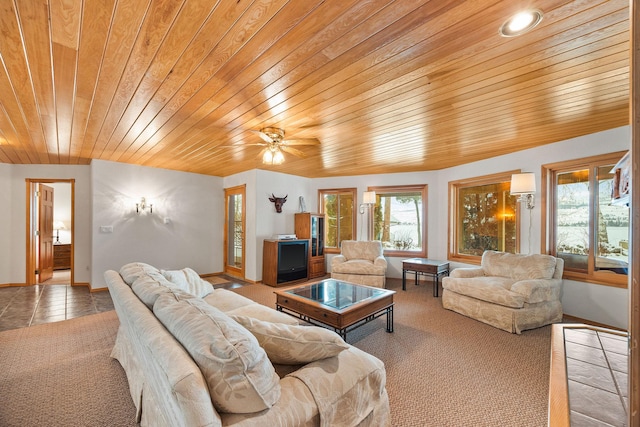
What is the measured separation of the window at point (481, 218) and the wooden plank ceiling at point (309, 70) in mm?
1316

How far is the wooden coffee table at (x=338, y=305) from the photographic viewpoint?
2.63 m

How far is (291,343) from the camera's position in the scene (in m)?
1.42

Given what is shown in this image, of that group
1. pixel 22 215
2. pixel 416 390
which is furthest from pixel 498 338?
pixel 22 215

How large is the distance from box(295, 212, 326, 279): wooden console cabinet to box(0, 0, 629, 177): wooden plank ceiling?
272 centimetres

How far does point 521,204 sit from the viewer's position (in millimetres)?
4250

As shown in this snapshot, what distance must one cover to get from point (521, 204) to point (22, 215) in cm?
861

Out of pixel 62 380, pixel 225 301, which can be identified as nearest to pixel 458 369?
pixel 225 301

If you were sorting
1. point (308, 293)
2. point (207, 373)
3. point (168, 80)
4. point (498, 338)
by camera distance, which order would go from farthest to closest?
point (308, 293) < point (498, 338) < point (168, 80) < point (207, 373)

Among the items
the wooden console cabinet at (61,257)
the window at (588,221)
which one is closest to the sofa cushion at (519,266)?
the window at (588,221)

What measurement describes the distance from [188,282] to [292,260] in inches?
110

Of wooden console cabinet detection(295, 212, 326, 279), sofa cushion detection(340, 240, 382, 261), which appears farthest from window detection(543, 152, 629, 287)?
wooden console cabinet detection(295, 212, 326, 279)

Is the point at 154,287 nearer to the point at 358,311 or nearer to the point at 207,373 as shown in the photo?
the point at 207,373

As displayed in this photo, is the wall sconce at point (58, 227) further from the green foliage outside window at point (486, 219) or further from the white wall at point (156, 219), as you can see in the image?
the green foliage outside window at point (486, 219)

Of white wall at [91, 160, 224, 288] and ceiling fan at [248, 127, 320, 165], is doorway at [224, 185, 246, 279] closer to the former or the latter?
A: white wall at [91, 160, 224, 288]
